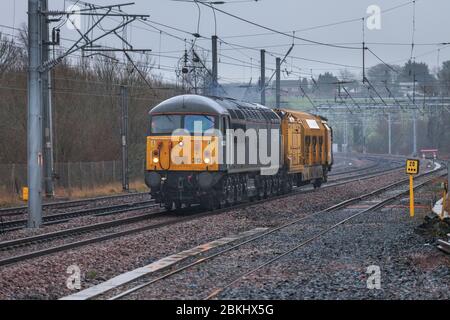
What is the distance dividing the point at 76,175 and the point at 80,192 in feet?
9.34

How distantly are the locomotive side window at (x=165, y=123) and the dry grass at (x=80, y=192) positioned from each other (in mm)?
8604

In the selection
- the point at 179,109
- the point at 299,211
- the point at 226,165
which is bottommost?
the point at 299,211

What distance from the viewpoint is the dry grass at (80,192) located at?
3147cm

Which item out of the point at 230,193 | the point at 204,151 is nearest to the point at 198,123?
the point at 204,151

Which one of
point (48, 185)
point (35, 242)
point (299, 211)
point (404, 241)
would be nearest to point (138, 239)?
point (35, 242)

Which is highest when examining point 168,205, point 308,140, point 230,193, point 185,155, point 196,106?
point 196,106

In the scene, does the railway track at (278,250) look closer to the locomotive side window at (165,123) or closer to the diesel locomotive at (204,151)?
the diesel locomotive at (204,151)

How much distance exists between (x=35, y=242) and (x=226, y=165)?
8.67m

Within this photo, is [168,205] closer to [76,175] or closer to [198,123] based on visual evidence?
[198,123]

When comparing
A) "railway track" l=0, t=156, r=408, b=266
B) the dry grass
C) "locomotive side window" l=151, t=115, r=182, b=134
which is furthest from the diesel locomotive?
the dry grass

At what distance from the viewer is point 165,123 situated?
81.6ft

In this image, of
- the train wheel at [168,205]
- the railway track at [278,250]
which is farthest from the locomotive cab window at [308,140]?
the train wheel at [168,205]

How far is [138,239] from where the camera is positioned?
1784 centimetres
